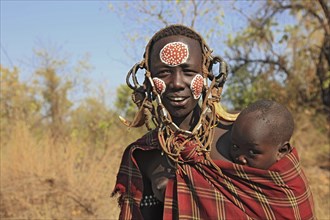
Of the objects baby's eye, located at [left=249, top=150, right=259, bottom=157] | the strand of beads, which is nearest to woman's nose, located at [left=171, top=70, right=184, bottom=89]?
baby's eye, located at [left=249, top=150, right=259, bottom=157]

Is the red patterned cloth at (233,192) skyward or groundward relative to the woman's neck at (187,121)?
groundward

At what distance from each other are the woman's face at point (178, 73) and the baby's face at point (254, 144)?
245 millimetres

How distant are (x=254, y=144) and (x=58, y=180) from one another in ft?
15.8

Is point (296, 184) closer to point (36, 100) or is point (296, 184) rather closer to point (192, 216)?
point (192, 216)

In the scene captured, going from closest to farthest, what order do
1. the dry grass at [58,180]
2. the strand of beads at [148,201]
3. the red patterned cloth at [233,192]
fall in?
the red patterned cloth at [233,192], the strand of beads at [148,201], the dry grass at [58,180]

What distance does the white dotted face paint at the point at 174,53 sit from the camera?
1834 mm

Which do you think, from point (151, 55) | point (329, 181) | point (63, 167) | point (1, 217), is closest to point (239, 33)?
point (329, 181)

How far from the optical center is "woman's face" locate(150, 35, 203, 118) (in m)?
1.84

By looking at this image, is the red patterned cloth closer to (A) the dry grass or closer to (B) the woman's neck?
(B) the woman's neck

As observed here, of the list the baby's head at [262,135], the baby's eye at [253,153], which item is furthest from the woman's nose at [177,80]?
the baby's eye at [253,153]

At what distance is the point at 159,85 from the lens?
1.86m

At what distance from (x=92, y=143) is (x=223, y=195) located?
20.5ft

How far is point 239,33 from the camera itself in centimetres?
1067

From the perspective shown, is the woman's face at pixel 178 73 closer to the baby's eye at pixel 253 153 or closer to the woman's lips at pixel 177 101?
the woman's lips at pixel 177 101
